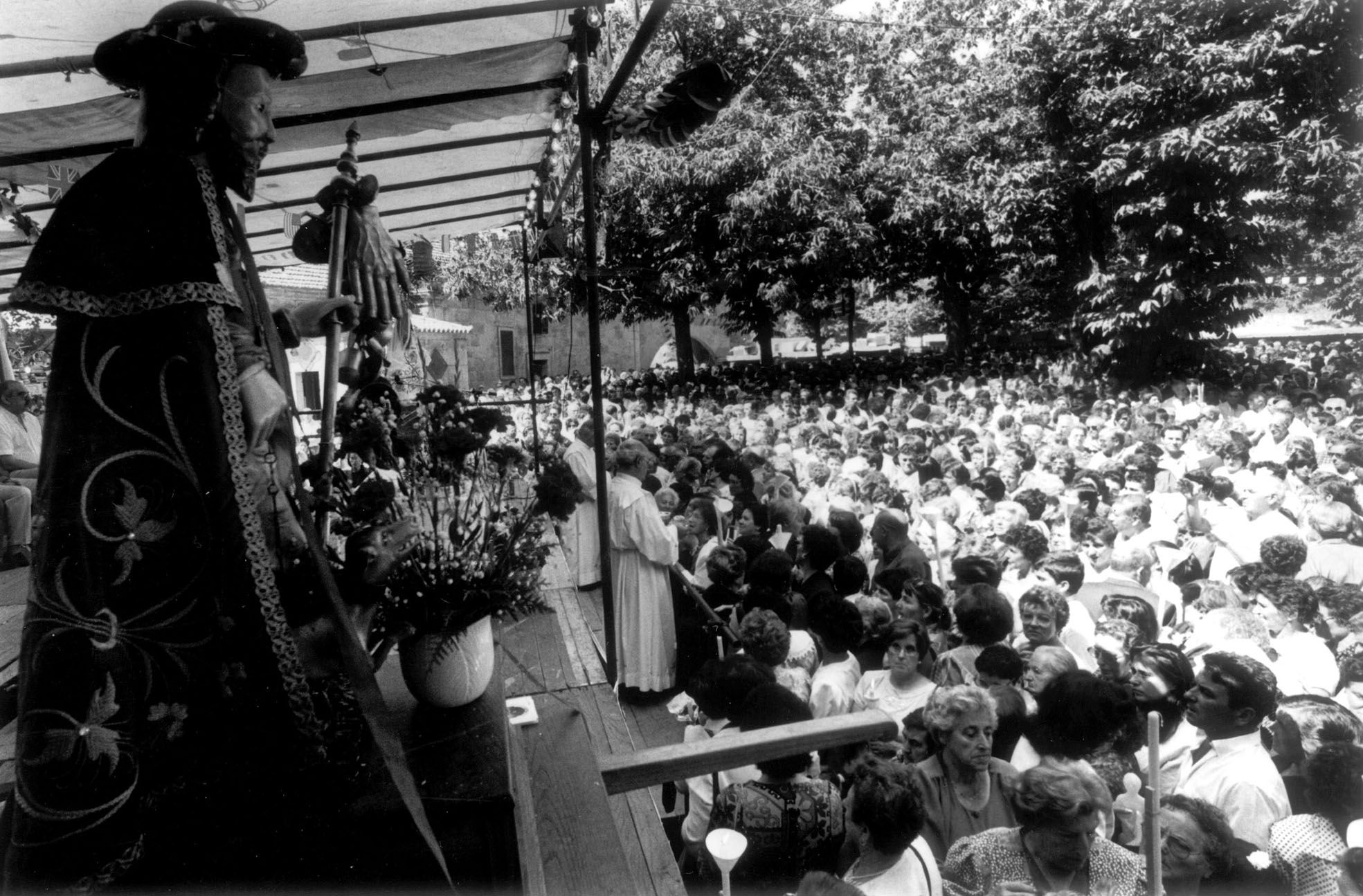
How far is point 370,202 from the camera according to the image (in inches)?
103

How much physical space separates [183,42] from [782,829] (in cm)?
→ 276

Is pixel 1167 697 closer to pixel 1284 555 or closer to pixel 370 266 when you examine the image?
pixel 1284 555

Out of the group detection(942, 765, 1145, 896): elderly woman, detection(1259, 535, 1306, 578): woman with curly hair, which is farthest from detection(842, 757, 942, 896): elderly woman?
detection(1259, 535, 1306, 578): woman with curly hair

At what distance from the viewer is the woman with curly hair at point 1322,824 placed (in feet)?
8.68

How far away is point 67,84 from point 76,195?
2.37 meters

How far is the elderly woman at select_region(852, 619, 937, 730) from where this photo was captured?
12.7ft

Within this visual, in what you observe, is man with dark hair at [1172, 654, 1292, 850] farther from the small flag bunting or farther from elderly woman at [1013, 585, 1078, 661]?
the small flag bunting

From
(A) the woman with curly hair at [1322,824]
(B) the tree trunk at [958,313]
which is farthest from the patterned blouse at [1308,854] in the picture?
(B) the tree trunk at [958,313]

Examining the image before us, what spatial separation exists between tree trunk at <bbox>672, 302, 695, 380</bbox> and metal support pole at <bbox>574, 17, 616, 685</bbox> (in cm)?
2024

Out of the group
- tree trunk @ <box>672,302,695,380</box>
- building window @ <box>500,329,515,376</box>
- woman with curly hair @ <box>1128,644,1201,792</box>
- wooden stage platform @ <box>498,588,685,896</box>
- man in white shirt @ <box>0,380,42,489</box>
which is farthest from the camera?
building window @ <box>500,329,515,376</box>

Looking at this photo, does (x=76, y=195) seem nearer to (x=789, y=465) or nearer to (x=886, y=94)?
(x=789, y=465)

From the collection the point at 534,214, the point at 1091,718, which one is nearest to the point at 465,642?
the point at 1091,718

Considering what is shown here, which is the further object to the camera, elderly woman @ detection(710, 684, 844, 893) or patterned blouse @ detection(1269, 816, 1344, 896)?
elderly woman @ detection(710, 684, 844, 893)

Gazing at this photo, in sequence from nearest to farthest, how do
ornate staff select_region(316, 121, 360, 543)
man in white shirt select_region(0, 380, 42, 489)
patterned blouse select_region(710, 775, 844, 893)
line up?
ornate staff select_region(316, 121, 360, 543) < patterned blouse select_region(710, 775, 844, 893) < man in white shirt select_region(0, 380, 42, 489)
